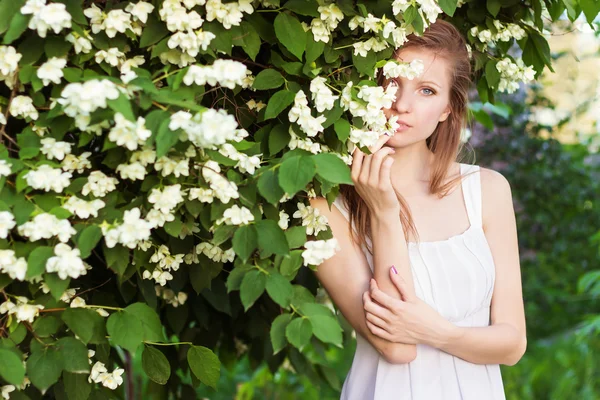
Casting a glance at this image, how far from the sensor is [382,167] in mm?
1948

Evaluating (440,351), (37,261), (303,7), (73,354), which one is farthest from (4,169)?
(440,351)

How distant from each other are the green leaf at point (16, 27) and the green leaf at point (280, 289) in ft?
2.16

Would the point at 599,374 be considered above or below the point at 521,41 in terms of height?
below

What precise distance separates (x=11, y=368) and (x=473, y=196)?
147 centimetres

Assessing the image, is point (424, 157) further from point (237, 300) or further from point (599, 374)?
point (599, 374)

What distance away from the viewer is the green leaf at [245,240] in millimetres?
1441

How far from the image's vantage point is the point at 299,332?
1448 mm

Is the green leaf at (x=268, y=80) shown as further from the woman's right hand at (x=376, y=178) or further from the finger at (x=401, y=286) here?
the finger at (x=401, y=286)

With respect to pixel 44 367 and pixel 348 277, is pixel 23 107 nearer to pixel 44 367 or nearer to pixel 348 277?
pixel 44 367

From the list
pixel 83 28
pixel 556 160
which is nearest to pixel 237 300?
pixel 83 28

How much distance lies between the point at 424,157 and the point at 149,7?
116 cm

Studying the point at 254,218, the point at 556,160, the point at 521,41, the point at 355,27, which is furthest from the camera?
the point at 556,160

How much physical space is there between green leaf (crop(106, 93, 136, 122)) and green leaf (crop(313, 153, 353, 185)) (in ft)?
1.17

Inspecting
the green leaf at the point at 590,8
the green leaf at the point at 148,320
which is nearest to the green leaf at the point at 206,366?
the green leaf at the point at 148,320
